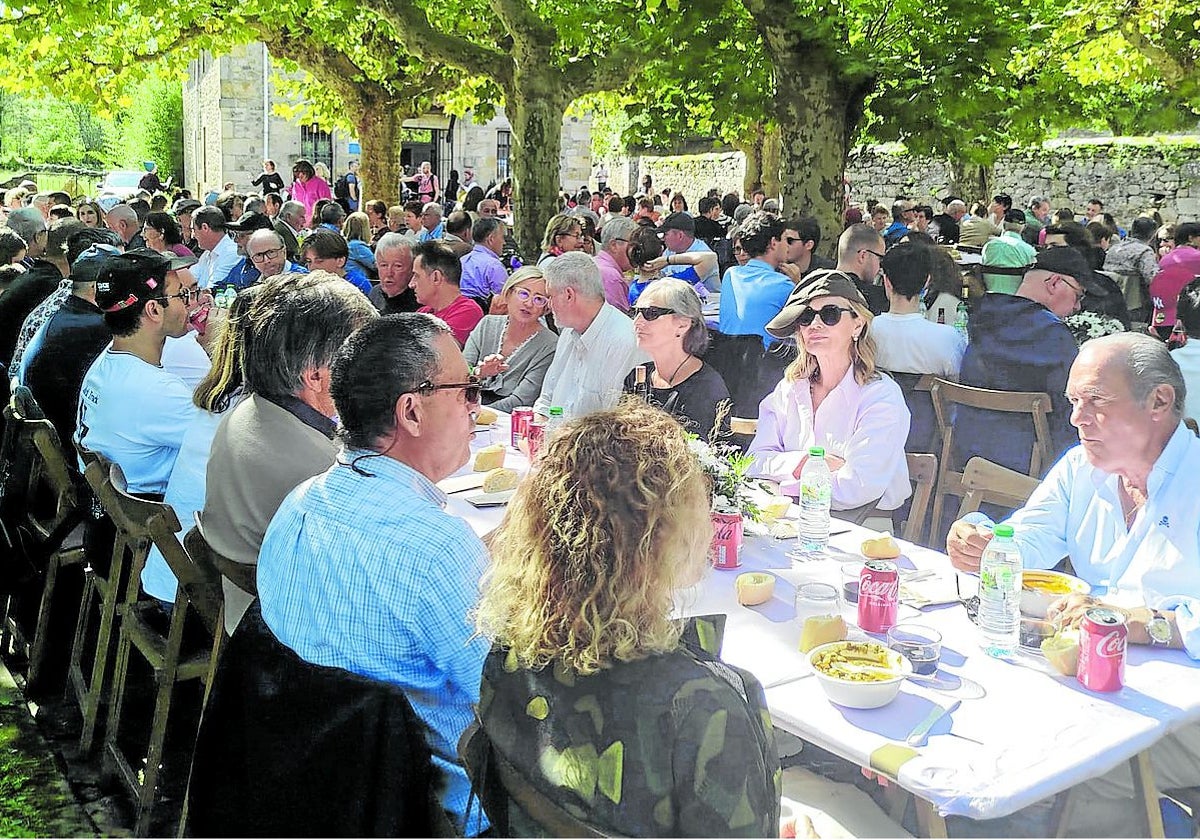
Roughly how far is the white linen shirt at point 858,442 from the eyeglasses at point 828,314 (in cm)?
20

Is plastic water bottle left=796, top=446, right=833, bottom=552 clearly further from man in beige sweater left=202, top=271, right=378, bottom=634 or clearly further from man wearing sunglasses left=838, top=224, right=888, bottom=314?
man wearing sunglasses left=838, top=224, right=888, bottom=314

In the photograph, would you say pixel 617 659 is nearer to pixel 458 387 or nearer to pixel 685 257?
pixel 458 387

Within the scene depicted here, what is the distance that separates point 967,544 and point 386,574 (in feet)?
5.47

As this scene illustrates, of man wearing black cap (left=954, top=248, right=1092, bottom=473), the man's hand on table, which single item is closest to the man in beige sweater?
the man's hand on table

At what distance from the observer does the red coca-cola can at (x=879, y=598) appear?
2.72 metres

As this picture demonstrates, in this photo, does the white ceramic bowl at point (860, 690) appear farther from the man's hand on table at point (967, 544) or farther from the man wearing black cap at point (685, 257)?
the man wearing black cap at point (685, 257)

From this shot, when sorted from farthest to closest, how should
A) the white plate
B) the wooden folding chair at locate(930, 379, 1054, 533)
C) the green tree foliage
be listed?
the green tree foliage < the wooden folding chair at locate(930, 379, 1054, 533) < the white plate

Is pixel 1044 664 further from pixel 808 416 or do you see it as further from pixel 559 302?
pixel 559 302

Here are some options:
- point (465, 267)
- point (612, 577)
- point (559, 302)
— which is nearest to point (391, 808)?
point (612, 577)

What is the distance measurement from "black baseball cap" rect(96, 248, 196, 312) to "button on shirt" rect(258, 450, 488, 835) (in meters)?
2.29

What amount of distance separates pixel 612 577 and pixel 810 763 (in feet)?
5.67

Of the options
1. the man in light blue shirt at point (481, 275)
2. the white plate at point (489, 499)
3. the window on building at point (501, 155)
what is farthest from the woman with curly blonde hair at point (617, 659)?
the window on building at point (501, 155)

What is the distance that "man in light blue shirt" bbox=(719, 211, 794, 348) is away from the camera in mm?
7383

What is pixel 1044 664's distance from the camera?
2.51 m
